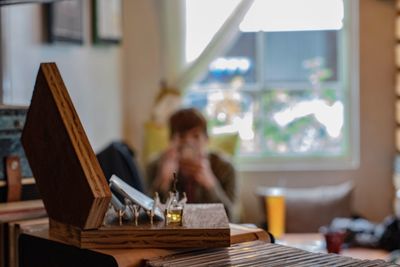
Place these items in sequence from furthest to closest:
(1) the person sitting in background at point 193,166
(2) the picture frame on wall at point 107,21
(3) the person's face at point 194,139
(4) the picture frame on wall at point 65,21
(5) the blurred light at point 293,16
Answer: (5) the blurred light at point 293,16, (2) the picture frame on wall at point 107,21, (3) the person's face at point 194,139, (1) the person sitting in background at point 193,166, (4) the picture frame on wall at point 65,21

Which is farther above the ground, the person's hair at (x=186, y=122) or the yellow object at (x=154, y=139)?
the person's hair at (x=186, y=122)

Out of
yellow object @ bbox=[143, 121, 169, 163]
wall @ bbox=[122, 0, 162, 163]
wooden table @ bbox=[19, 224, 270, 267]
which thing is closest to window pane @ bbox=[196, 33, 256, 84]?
wall @ bbox=[122, 0, 162, 163]

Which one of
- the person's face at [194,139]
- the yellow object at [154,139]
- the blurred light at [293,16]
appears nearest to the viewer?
the person's face at [194,139]

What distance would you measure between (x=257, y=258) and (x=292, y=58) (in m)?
3.77

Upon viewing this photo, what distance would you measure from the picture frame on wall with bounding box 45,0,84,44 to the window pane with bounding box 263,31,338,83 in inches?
61.0

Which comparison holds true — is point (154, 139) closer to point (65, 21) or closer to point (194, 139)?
point (194, 139)

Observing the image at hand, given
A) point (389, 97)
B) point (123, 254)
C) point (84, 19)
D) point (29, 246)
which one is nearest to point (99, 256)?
point (123, 254)

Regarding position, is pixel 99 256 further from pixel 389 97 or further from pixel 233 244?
pixel 389 97

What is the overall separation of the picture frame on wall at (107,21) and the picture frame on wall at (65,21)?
0.20 meters

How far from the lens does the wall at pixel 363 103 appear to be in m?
4.32

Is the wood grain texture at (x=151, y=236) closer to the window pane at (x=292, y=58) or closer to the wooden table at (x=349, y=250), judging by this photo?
the wooden table at (x=349, y=250)

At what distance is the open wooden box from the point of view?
85 cm

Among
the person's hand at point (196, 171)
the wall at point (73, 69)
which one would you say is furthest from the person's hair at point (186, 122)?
the wall at point (73, 69)

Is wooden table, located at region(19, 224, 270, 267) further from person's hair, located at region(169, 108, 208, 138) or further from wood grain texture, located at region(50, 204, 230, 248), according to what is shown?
person's hair, located at region(169, 108, 208, 138)
